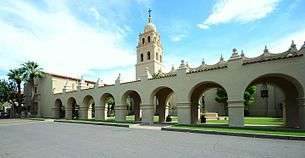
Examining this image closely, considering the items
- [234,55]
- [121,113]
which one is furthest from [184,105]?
[121,113]

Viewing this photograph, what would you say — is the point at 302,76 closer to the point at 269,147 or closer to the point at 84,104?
the point at 269,147

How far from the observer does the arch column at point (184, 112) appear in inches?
905

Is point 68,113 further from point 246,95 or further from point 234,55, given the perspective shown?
point 246,95

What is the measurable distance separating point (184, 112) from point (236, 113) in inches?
197

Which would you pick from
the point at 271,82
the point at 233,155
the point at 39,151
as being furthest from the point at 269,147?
the point at 271,82

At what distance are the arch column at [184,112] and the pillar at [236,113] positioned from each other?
416 centimetres

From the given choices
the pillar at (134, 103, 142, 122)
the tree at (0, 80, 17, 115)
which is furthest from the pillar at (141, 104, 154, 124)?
the tree at (0, 80, 17, 115)

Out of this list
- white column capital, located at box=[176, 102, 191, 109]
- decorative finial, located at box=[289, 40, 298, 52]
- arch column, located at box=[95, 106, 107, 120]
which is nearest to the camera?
decorative finial, located at box=[289, 40, 298, 52]

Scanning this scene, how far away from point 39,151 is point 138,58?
4463cm

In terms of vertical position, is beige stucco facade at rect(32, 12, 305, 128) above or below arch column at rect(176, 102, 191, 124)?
above

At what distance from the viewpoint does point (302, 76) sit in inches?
655

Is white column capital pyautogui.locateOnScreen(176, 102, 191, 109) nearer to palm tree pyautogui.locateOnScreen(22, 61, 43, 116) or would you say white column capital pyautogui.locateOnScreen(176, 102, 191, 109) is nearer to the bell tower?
the bell tower

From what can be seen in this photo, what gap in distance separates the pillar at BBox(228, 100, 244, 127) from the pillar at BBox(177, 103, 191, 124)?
416 centimetres

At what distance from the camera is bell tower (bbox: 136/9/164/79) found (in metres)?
52.0
